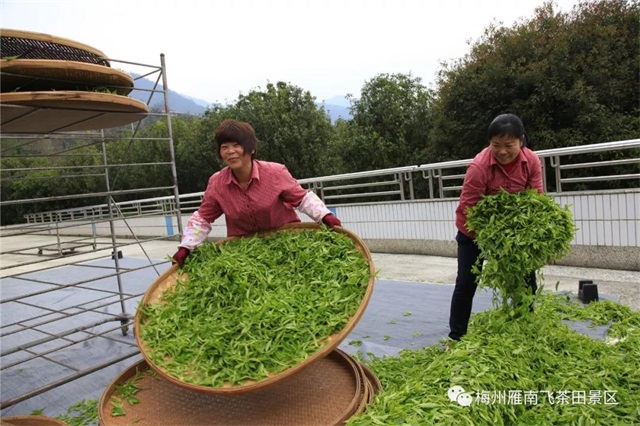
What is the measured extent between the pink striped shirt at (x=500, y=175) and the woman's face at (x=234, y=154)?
1171 mm

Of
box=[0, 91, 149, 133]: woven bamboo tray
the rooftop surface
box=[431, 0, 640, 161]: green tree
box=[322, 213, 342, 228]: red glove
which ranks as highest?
box=[431, 0, 640, 161]: green tree

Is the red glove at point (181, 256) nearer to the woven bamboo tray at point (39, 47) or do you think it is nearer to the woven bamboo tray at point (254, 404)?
the woven bamboo tray at point (254, 404)

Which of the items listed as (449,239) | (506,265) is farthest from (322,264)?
(449,239)

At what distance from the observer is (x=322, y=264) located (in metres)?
2.10

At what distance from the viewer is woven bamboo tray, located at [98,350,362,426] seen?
6.19 feet

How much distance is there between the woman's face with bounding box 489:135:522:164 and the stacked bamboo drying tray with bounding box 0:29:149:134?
1.83 meters

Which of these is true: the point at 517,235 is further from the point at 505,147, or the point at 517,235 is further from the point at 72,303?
the point at 72,303

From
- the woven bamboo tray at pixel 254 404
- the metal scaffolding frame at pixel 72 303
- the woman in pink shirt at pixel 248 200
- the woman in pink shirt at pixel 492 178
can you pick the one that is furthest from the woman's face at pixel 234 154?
the woman in pink shirt at pixel 492 178

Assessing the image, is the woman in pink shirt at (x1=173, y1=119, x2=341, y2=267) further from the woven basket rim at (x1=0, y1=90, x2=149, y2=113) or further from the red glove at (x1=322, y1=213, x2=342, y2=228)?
the woven basket rim at (x1=0, y1=90, x2=149, y2=113)

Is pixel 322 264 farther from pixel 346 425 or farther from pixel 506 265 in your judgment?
pixel 506 265

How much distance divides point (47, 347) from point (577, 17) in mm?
10799

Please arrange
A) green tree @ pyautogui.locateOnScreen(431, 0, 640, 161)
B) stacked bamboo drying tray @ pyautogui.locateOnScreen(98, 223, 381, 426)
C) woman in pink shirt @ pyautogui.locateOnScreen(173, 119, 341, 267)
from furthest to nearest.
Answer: green tree @ pyautogui.locateOnScreen(431, 0, 640, 161) → woman in pink shirt @ pyautogui.locateOnScreen(173, 119, 341, 267) → stacked bamboo drying tray @ pyautogui.locateOnScreen(98, 223, 381, 426)

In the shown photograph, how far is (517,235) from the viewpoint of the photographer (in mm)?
2211

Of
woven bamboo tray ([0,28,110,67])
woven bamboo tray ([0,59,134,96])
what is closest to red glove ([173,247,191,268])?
woven bamboo tray ([0,59,134,96])
